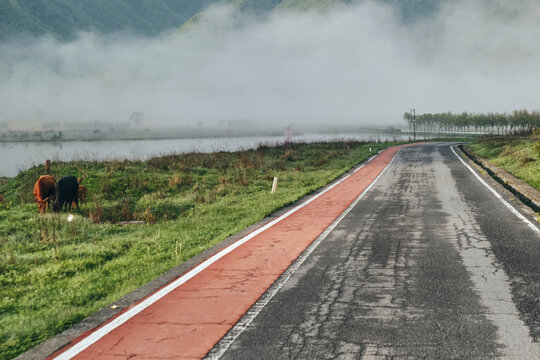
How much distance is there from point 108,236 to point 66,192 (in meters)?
5.69

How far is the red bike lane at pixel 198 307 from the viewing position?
4246 millimetres

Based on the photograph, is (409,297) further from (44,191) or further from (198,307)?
(44,191)

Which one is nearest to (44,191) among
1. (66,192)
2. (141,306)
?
(66,192)

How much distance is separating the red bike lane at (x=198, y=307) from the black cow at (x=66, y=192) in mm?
8879

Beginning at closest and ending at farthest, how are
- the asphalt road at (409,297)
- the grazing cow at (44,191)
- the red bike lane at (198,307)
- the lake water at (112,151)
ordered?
the asphalt road at (409,297) → the red bike lane at (198,307) → the grazing cow at (44,191) → the lake water at (112,151)

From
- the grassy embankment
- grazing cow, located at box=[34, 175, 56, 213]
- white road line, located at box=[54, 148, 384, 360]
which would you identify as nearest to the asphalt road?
white road line, located at box=[54, 148, 384, 360]

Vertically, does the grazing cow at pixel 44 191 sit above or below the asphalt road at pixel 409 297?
above

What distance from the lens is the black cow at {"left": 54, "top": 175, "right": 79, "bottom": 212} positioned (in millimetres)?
14930

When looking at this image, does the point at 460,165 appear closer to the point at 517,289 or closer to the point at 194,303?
the point at 517,289

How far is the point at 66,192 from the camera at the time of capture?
1531 centimetres

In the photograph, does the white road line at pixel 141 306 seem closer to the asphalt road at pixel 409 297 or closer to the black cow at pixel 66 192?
the asphalt road at pixel 409 297

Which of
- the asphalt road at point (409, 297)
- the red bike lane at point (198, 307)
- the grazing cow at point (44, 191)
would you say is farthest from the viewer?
the grazing cow at point (44, 191)

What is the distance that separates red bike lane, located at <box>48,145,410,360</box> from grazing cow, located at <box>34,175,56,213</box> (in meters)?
9.53

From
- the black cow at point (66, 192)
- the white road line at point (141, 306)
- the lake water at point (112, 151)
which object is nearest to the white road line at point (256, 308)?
the white road line at point (141, 306)
